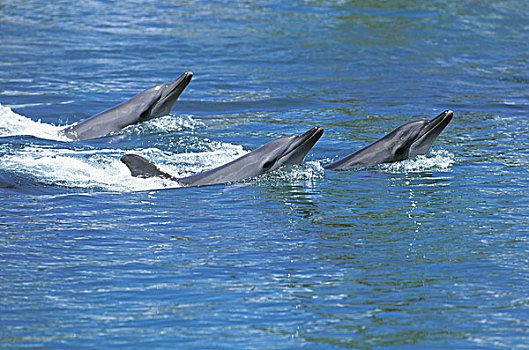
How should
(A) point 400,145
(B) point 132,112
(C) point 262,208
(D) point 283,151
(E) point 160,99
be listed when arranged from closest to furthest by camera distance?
(C) point 262,208 → (D) point 283,151 → (A) point 400,145 → (B) point 132,112 → (E) point 160,99

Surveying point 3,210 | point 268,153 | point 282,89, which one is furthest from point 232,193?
point 282,89

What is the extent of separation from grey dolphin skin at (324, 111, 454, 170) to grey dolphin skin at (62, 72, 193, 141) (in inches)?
145

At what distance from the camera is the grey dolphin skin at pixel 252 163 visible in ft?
38.3

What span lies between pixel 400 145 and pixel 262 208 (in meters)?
3.09

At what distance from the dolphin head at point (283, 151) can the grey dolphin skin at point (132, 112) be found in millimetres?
3560

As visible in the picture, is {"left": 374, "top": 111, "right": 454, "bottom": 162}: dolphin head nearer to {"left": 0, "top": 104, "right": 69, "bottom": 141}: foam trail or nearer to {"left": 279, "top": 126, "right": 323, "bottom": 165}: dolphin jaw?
{"left": 279, "top": 126, "right": 323, "bottom": 165}: dolphin jaw

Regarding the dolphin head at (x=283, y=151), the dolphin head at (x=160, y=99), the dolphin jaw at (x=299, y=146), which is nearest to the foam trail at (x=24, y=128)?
the dolphin head at (x=160, y=99)

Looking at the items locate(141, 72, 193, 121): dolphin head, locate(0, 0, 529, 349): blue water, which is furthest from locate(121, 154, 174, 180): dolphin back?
locate(141, 72, 193, 121): dolphin head

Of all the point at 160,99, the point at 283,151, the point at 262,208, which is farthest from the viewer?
the point at 160,99

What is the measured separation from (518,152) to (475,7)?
16283mm

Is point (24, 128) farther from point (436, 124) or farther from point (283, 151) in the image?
point (436, 124)

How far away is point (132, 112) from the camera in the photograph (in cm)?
1530

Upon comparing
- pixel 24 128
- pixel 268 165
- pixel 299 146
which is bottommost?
pixel 24 128

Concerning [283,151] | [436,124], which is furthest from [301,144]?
[436,124]
